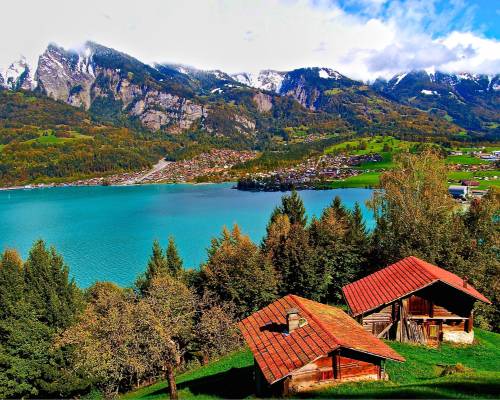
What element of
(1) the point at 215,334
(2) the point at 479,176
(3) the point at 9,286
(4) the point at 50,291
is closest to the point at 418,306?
(1) the point at 215,334

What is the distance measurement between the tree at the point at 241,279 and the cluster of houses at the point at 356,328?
9.06m

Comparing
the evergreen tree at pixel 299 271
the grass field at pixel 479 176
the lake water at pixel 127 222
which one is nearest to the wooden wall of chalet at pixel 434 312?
the evergreen tree at pixel 299 271

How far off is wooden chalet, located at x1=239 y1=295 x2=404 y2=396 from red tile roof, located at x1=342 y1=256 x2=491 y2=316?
6.93 metres

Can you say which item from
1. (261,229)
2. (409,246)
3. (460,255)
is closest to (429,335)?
(409,246)

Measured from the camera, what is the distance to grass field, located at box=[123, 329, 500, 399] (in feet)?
51.5

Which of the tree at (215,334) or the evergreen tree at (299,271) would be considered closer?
the tree at (215,334)

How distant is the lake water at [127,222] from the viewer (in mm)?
79688

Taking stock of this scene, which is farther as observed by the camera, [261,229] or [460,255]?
[261,229]

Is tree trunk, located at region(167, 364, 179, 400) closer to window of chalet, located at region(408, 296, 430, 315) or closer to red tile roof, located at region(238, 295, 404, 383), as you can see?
red tile roof, located at region(238, 295, 404, 383)

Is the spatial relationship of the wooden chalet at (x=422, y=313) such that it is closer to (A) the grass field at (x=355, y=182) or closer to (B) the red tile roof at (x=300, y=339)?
(B) the red tile roof at (x=300, y=339)

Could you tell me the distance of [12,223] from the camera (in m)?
127

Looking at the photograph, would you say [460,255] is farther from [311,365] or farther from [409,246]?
[311,365]

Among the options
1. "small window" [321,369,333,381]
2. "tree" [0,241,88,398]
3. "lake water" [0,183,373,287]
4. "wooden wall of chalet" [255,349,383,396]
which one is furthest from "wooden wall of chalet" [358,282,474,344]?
"lake water" [0,183,373,287]

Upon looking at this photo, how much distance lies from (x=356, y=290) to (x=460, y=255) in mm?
14974
